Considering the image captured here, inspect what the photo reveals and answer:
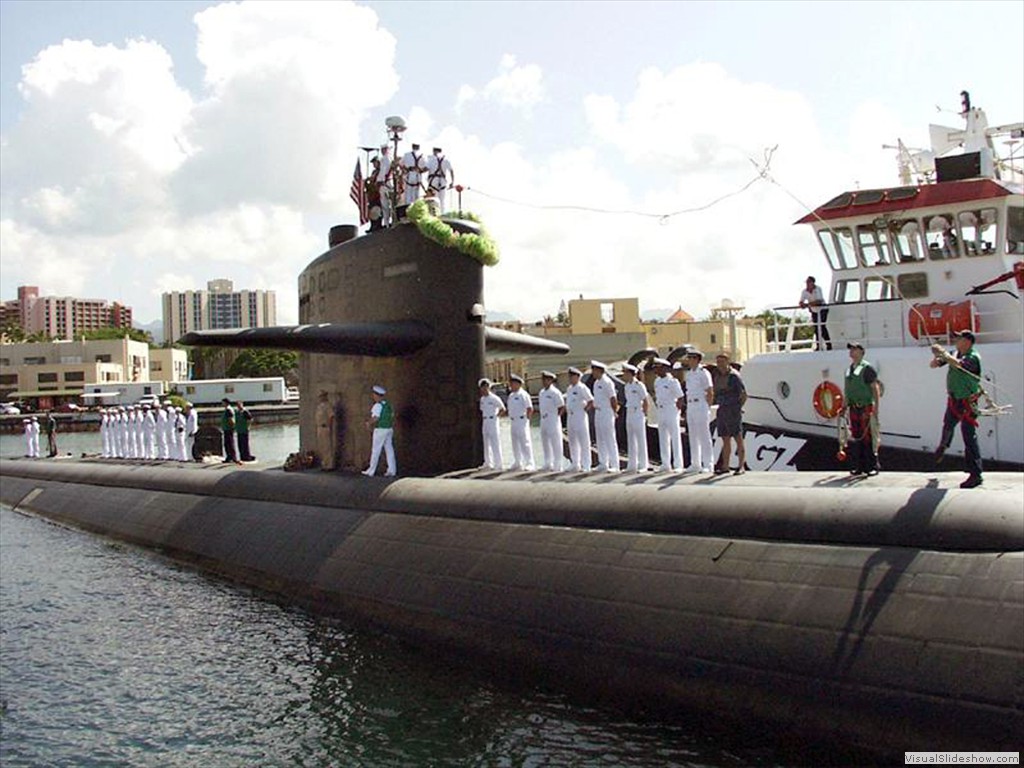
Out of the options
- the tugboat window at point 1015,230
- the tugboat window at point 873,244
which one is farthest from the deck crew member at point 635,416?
the tugboat window at point 1015,230

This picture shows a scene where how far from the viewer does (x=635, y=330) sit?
52.6 m

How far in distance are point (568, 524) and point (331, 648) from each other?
2679 millimetres

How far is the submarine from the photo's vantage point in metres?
5.82

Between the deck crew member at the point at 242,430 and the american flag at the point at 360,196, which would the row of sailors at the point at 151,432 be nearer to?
the deck crew member at the point at 242,430

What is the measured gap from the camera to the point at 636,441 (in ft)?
36.1

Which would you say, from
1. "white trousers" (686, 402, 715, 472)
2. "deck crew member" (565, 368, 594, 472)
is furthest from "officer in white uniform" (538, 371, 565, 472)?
"white trousers" (686, 402, 715, 472)

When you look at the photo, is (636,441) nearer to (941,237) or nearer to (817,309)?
(817,309)

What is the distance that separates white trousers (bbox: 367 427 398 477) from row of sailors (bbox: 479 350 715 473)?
109 centimetres

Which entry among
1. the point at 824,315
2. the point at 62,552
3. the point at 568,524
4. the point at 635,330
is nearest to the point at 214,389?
the point at 635,330

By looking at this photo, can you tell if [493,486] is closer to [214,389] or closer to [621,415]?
[621,415]

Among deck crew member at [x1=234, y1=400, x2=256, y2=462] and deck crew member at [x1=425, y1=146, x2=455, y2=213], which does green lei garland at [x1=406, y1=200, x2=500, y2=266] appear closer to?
deck crew member at [x1=425, y1=146, x2=455, y2=213]

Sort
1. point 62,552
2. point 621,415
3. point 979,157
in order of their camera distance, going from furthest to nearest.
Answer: point 621,415 < point 62,552 < point 979,157

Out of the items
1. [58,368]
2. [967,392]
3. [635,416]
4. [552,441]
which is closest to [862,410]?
[967,392]

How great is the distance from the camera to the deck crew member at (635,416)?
10914 mm
